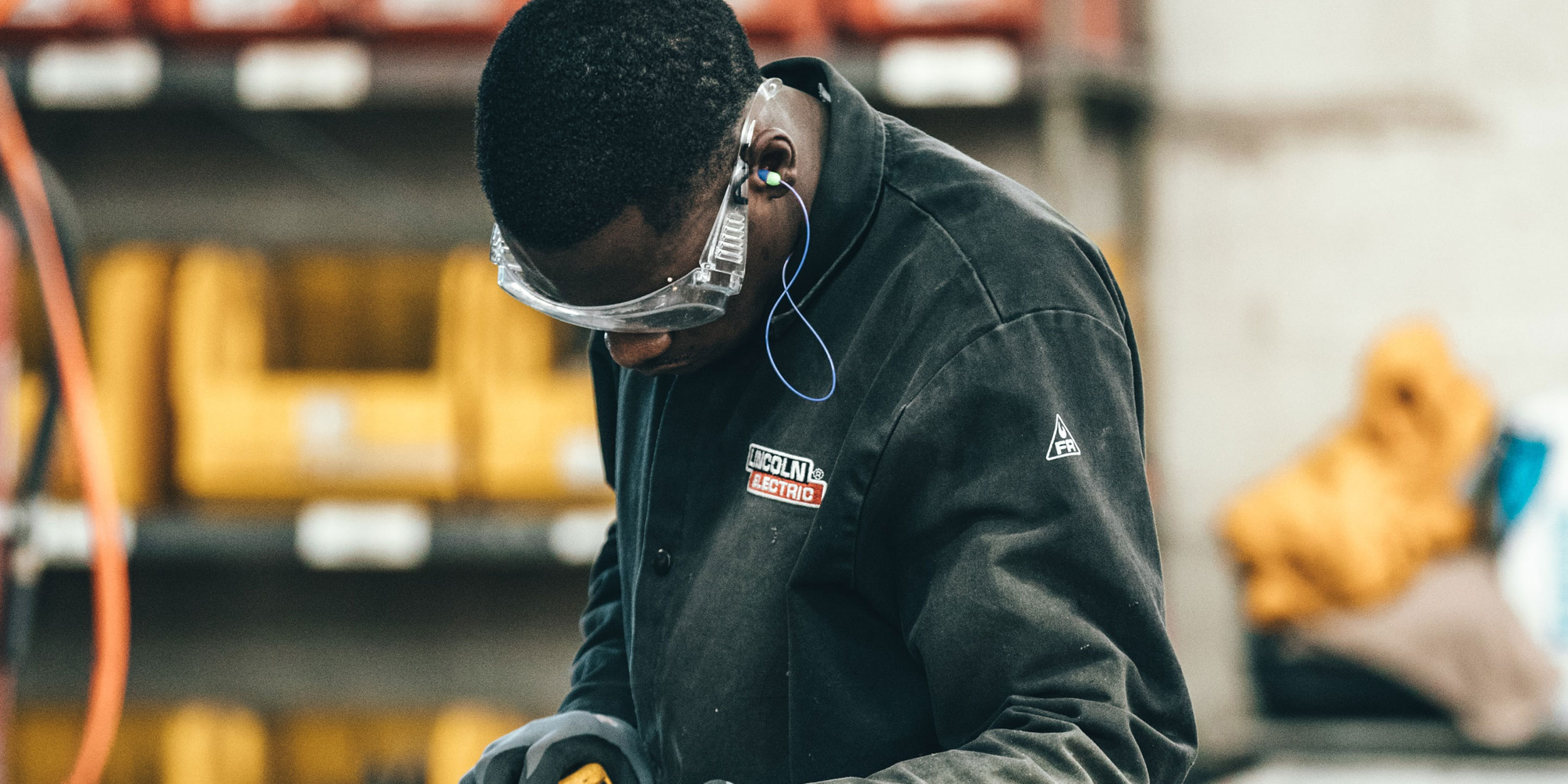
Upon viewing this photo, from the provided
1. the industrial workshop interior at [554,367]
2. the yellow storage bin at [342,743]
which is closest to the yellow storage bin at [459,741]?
the industrial workshop interior at [554,367]

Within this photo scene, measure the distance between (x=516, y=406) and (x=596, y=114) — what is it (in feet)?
6.18

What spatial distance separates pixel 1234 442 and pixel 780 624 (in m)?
2.57

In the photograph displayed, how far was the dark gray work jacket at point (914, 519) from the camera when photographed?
28.6 inches

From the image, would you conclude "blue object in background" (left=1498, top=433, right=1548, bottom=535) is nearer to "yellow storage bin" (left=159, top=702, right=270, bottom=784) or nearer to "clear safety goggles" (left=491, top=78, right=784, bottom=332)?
"clear safety goggles" (left=491, top=78, right=784, bottom=332)

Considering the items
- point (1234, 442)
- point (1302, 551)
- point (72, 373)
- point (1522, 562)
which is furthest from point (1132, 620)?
point (1234, 442)

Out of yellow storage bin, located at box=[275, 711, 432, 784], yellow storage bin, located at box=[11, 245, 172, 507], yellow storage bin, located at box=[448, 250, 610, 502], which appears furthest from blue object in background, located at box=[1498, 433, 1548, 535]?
yellow storage bin, located at box=[11, 245, 172, 507]

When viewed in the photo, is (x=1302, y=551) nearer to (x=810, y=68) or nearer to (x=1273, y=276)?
(x=1273, y=276)

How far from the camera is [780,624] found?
0.84 meters

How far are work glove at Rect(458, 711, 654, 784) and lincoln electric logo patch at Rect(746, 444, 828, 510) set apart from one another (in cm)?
27

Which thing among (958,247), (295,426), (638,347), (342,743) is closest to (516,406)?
(295,426)

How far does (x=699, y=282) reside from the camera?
0.82 metres

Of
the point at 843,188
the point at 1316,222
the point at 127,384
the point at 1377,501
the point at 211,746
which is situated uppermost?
the point at 843,188

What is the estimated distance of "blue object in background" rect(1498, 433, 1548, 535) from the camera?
8.63 feet

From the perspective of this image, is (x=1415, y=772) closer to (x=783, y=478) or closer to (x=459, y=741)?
(x=459, y=741)
